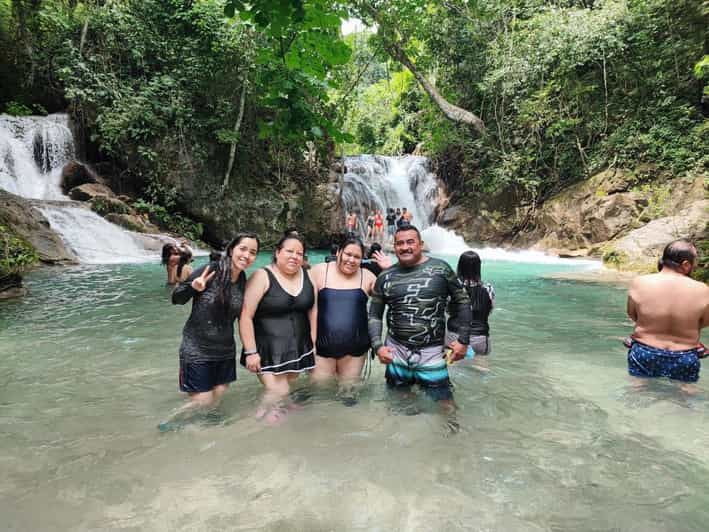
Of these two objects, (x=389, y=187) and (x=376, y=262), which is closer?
(x=376, y=262)

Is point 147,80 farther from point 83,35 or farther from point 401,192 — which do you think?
point 401,192

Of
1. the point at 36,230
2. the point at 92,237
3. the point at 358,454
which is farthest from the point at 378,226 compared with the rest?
the point at 358,454

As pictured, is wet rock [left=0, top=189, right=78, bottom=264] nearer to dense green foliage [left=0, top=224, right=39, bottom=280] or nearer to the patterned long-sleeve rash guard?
dense green foliage [left=0, top=224, right=39, bottom=280]

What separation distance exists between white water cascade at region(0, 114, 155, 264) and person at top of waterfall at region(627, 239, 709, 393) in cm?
1462

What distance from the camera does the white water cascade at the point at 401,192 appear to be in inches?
896

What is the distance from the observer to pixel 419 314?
313cm

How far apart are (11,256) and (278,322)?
8398mm

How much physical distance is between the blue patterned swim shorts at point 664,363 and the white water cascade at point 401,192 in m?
17.6

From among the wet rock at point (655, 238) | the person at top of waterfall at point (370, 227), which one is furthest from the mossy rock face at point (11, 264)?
the person at top of waterfall at point (370, 227)

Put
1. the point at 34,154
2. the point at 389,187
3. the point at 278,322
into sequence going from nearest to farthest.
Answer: the point at 278,322 → the point at 34,154 → the point at 389,187

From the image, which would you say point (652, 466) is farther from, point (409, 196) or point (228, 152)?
point (409, 196)

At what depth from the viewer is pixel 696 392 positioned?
11.7ft

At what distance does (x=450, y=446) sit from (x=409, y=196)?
2267cm

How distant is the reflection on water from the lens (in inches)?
87.2
